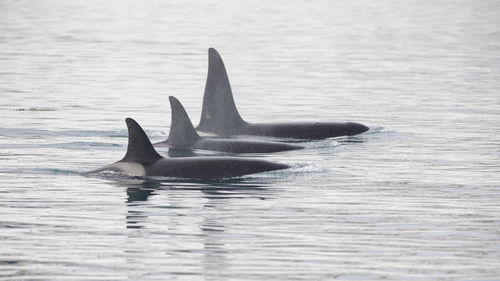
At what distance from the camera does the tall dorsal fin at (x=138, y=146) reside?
20.7 meters

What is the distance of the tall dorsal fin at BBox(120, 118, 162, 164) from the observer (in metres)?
20.7

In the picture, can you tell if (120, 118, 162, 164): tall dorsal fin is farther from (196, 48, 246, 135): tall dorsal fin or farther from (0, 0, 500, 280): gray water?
(196, 48, 246, 135): tall dorsal fin

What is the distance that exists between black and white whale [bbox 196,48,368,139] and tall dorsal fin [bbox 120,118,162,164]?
22.2 feet

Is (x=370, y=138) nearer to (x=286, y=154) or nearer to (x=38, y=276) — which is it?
(x=286, y=154)

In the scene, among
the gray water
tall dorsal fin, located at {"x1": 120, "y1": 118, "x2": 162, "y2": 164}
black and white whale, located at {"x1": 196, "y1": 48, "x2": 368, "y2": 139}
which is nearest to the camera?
the gray water

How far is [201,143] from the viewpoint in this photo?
83.9 feet

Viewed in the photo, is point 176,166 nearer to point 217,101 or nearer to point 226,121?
point 217,101

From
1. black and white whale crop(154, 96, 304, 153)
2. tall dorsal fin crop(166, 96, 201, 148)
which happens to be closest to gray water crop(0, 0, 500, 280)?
black and white whale crop(154, 96, 304, 153)

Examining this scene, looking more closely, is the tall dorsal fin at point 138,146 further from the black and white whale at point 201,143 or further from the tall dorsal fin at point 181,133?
the black and white whale at point 201,143

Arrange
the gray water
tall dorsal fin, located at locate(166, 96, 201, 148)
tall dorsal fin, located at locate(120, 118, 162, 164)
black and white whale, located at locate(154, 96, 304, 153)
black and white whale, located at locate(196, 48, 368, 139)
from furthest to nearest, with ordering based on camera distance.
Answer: black and white whale, located at locate(196, 48, 368, 139), black and white whale, located at locate(154, 96, 304, 153), tall dorsal fin, located at locate(166, 96, 201, 148), tall dorsal fin, located at locate(120, 118, 162, 164), the gray water

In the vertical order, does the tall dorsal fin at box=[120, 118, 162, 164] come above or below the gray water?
above

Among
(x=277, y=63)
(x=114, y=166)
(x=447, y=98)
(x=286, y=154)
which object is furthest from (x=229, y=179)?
(x=277, y=63)

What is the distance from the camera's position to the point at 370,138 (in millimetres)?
28625

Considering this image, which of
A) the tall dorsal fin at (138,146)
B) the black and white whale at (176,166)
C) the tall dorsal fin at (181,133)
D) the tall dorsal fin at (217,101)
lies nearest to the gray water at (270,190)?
the black and white whale at (176,166)
